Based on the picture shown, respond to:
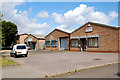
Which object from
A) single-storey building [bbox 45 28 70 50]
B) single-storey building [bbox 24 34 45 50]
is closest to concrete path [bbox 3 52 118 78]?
single-storey building [bbox 45 28 70 50]

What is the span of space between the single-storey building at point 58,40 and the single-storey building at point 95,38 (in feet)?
6.39

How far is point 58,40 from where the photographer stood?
3100cm

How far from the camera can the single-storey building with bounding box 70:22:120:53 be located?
1881cm

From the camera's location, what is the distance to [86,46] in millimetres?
23359

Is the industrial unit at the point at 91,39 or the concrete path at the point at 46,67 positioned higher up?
the industrial unit at the point at 91,39

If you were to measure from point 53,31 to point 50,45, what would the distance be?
12.9 feet

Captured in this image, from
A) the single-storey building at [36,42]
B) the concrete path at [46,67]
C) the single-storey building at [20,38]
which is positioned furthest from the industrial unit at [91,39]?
the single-storey building at [20,38]

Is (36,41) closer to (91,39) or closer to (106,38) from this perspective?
(91,39)

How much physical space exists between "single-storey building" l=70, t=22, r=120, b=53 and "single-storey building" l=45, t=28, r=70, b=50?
1949 millimetres

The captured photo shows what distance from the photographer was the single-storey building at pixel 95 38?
18.8 metres

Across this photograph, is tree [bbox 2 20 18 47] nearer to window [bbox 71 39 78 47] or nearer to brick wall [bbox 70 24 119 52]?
window [bbox 71 39 78 47]

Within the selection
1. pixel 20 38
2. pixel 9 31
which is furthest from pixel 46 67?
pixel 20 38

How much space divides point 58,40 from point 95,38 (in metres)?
11.3

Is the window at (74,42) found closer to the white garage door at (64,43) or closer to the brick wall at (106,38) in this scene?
the white garage door at (64,43)
